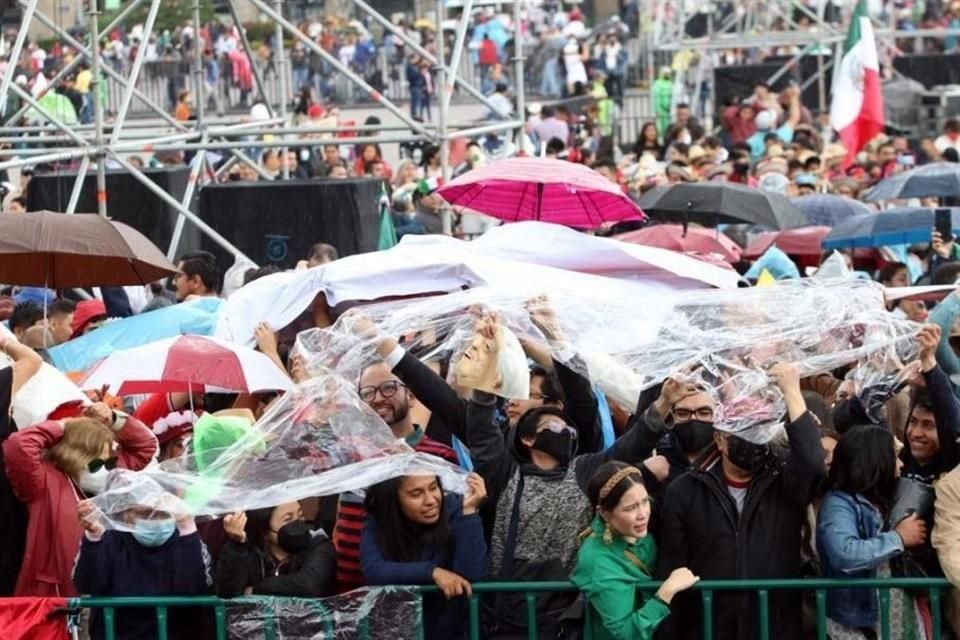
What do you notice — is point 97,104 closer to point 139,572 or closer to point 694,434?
point 139,572

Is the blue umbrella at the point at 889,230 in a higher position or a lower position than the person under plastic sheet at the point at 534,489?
lower

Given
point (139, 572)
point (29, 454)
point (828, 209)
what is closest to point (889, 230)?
point (828, 209)

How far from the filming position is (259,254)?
51.0ft

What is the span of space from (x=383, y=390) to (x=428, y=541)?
32.4 inches

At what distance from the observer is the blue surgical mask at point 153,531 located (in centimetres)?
764

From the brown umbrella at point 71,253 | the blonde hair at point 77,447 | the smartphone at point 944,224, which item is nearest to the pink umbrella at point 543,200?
the smartphone at point 944,224

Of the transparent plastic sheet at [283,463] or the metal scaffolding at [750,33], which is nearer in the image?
the transparent plastic sheet at [283,463]

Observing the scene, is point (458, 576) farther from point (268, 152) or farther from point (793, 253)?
point (268, 152)

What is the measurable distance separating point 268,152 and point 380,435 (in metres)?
15.0

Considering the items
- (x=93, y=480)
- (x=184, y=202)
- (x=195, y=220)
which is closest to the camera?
Result: (x=93, y=480)

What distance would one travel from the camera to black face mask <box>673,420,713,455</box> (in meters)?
8.05

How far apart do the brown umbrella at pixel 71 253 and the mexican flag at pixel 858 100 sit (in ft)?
43.3

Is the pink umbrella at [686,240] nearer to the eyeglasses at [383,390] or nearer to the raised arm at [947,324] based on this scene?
the raised arm at [947,324]

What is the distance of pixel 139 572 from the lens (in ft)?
25.3
